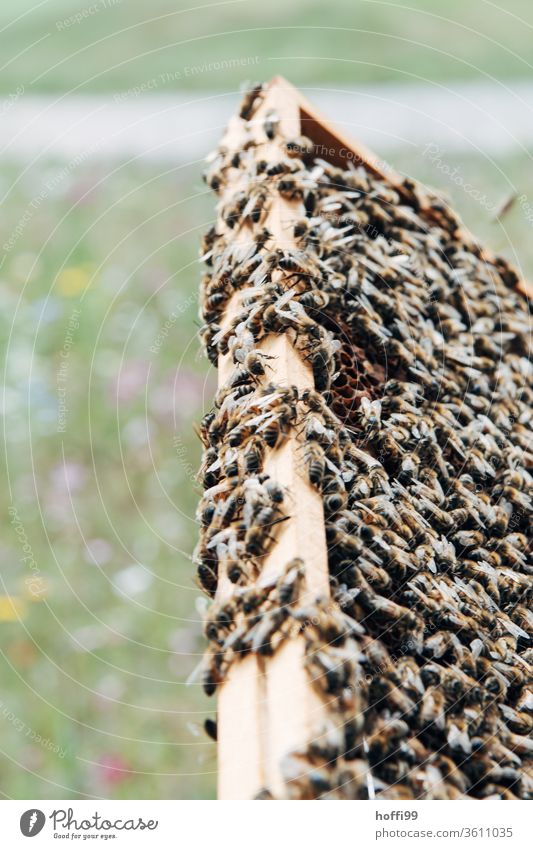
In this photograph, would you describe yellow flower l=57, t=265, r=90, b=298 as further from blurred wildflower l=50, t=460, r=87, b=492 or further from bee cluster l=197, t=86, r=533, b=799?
bee cluster l=197, t=86, r=533, b=799

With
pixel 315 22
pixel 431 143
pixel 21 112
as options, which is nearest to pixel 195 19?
pixel 315 22

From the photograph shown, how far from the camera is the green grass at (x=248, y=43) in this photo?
27.2ft

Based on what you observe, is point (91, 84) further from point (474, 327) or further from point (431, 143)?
point (474, 327)

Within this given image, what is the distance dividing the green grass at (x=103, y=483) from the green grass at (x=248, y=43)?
211 centimetres

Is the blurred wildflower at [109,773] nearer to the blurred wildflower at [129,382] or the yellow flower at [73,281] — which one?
the blurred wildflower at [129,382]

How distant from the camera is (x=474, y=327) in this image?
2.86 meters

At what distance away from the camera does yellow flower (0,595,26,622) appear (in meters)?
4.47

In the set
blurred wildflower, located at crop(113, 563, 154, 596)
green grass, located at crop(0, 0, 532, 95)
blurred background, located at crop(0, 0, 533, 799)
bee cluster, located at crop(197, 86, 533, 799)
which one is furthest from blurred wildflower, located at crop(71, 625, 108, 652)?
green grass, located at crop(0, 0, 532, 95)

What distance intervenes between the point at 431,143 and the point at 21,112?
4.50 meters

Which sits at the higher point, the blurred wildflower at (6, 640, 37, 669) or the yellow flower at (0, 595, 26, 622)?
the yellow flower at (0, 595, 26, 622)

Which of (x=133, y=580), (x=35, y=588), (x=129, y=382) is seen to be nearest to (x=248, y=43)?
(x=129, y=382)

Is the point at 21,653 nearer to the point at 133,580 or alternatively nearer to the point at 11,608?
the point at 11,608

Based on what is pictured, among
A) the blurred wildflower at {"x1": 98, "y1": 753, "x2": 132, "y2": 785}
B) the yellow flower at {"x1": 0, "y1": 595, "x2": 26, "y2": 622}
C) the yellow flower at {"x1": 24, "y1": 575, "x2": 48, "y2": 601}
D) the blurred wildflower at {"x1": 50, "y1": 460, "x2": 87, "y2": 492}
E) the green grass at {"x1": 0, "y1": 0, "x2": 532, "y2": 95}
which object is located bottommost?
the blurred wildflower at {"x1": 98, "y1": 753, "x2": 132, "y2": 785}

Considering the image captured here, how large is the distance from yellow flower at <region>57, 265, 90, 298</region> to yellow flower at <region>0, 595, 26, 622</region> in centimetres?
233
